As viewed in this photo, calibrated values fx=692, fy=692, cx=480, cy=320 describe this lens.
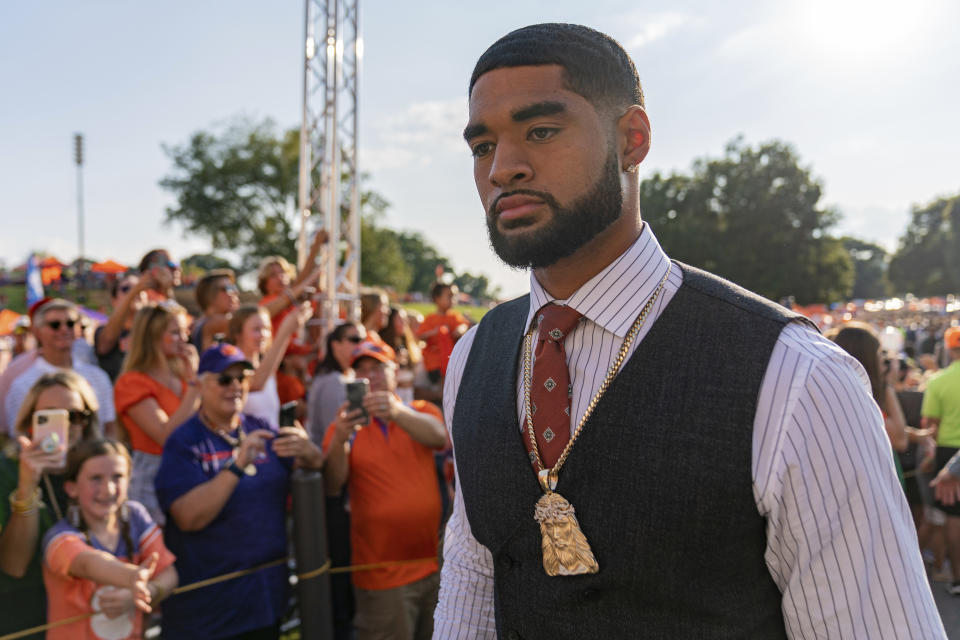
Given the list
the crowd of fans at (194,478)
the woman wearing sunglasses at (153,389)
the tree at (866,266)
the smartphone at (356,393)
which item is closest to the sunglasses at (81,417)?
the crowd of fans at (194,478)

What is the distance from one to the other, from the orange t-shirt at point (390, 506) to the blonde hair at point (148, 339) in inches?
45.0

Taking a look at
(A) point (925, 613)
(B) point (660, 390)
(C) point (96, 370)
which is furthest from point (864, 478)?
(C) point (96, 370)

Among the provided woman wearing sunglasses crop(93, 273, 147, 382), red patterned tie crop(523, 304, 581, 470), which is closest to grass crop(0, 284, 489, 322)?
woman wearing sunglasses crop(93, 273, 147, 382)

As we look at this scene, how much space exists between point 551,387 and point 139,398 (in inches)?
125

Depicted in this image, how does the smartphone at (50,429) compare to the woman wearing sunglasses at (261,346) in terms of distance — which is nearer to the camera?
the smartphone at (50,429)

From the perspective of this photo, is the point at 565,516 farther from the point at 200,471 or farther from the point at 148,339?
the point at 148,339

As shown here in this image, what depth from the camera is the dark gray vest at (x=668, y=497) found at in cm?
107

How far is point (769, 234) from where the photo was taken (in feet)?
119

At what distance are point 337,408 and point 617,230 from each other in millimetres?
3340

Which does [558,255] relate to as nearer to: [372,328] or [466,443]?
[466,443]

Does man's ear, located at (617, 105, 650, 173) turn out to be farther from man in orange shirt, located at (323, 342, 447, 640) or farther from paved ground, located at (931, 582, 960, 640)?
paved ground, located at (931, 582, 960, 640)

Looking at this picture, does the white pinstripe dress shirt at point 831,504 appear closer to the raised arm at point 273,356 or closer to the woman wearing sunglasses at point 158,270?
the raised arm at point 273,356

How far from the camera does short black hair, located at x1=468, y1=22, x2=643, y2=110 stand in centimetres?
125

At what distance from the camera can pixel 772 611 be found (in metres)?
1.13
